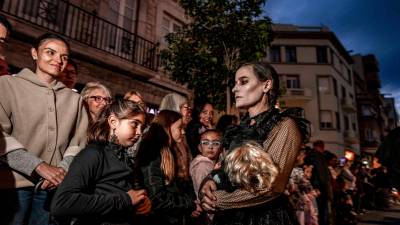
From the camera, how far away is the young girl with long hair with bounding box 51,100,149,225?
1.77 m

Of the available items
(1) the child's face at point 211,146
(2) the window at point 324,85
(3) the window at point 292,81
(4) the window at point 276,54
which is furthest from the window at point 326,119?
(1) the child's face at point 211,146

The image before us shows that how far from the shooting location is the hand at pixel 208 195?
1.80 meters

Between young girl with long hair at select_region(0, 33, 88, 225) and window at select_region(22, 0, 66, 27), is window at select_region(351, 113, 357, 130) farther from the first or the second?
young girl with long hair at select_region(0, 33, 88, 225)

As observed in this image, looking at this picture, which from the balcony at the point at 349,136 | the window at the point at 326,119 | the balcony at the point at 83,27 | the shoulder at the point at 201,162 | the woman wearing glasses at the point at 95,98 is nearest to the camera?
the woman wearing glasses at the point at 95,98

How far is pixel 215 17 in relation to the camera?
25.7ft

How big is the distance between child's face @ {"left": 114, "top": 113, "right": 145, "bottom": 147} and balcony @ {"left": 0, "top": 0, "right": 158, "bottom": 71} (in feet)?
19.3

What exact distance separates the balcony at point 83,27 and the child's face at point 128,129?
5884 mm

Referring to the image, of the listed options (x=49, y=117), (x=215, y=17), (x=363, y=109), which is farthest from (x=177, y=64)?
(x=363, y=109)

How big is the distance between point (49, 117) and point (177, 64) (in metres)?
6.10

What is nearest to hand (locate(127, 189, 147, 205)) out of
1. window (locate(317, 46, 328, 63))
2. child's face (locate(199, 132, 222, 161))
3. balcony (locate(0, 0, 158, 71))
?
child's face (locate(199, 132, 222, 161))

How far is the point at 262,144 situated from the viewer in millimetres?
1889

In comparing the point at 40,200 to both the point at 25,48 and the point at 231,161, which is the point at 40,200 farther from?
the point at 25,48

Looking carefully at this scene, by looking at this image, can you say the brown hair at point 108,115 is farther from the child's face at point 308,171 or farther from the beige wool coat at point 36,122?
the child's face at point 308,171

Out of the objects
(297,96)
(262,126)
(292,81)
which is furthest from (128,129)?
(292,81)
